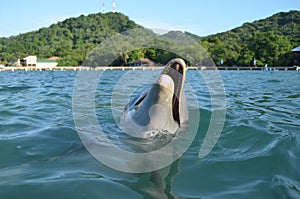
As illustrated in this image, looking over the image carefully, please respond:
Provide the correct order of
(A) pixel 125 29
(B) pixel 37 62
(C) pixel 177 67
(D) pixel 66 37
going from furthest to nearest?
(D) pixel 66 37
(B) pixel 37 62
(A) pixel 125 29
(C) pixel 177 67

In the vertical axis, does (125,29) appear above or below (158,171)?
above

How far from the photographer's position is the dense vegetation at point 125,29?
58219mm

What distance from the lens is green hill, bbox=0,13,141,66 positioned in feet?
311

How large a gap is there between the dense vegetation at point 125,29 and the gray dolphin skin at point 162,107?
28291mm

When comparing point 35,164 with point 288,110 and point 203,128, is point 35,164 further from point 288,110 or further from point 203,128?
point 288,110

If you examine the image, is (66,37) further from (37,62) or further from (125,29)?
(125,29)

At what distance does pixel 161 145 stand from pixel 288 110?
3610 mm

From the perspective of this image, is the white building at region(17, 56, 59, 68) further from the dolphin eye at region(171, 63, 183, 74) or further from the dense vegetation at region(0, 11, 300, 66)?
the dolphin eye at region(171, 63, 183, 74)

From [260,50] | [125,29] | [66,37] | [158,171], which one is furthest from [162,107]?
[66,37]

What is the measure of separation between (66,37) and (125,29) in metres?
60.3

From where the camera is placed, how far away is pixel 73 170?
237 centimetres

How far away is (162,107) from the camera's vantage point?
8.84 feet

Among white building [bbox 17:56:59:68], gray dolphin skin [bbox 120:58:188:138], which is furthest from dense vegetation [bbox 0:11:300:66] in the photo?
gray dolphin skin [bbox 120:58:188:138]

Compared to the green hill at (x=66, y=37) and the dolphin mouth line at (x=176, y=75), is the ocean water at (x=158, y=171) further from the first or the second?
the green hill at (x=66, y=37)
